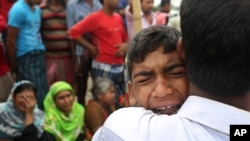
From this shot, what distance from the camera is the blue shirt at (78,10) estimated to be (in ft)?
17.3

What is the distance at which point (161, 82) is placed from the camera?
151 centimetres

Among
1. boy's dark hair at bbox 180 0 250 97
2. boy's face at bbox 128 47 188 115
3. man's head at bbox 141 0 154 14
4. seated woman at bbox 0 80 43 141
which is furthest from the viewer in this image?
man's head at bbox 141 0 154 14

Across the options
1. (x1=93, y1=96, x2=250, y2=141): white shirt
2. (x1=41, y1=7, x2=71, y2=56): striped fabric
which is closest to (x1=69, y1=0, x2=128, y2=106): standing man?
(x1=41, y1=7, x2=71, y2=56): striped fabric

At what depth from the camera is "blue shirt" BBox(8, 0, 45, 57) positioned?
4.80 m

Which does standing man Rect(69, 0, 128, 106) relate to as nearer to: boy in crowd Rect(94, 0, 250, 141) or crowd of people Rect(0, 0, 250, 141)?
crowd of people Rect(0, 0, 250, 141)

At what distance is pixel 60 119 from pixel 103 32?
1.03m

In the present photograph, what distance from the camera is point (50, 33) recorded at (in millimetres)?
5164

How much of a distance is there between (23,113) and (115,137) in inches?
126

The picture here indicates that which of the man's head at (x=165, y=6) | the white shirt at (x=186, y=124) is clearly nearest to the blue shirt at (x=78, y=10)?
the man's head at (x=165, y=6)

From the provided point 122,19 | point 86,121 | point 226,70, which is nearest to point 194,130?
point 226,70

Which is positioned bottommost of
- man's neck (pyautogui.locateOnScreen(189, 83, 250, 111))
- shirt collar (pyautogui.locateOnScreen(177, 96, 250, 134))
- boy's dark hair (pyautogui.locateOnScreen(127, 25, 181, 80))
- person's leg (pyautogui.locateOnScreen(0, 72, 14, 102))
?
person's leg (pyautogui.locateOnScreen(0, 72, 14, 102))

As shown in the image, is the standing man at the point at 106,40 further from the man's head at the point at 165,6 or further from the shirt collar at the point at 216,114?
the shirt collar at the point at 216,114

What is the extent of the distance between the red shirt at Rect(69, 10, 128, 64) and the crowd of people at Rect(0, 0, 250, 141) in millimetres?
10

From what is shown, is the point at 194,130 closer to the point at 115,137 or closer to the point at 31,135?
the point at 115,137
